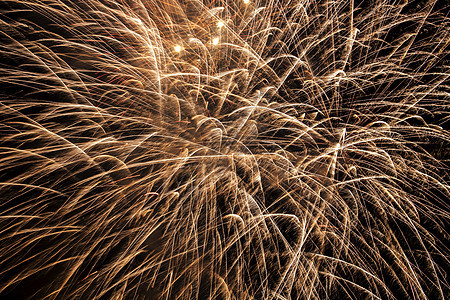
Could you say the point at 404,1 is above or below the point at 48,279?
above

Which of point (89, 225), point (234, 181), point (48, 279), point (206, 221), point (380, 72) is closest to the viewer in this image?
point (48, 279)

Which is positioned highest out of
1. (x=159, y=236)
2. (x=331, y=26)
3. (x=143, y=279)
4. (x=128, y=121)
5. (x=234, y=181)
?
(x=331, y=26)

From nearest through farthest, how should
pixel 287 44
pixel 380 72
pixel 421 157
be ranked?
pixel 421 157, pixel 380 72, pixel 287 44

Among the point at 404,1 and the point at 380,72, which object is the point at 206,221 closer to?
the point at 380,72

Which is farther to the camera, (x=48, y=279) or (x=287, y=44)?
(x=287, y=44)

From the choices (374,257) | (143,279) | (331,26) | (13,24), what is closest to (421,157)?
(374,257)

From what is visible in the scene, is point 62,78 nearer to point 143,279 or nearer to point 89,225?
point 89,225
